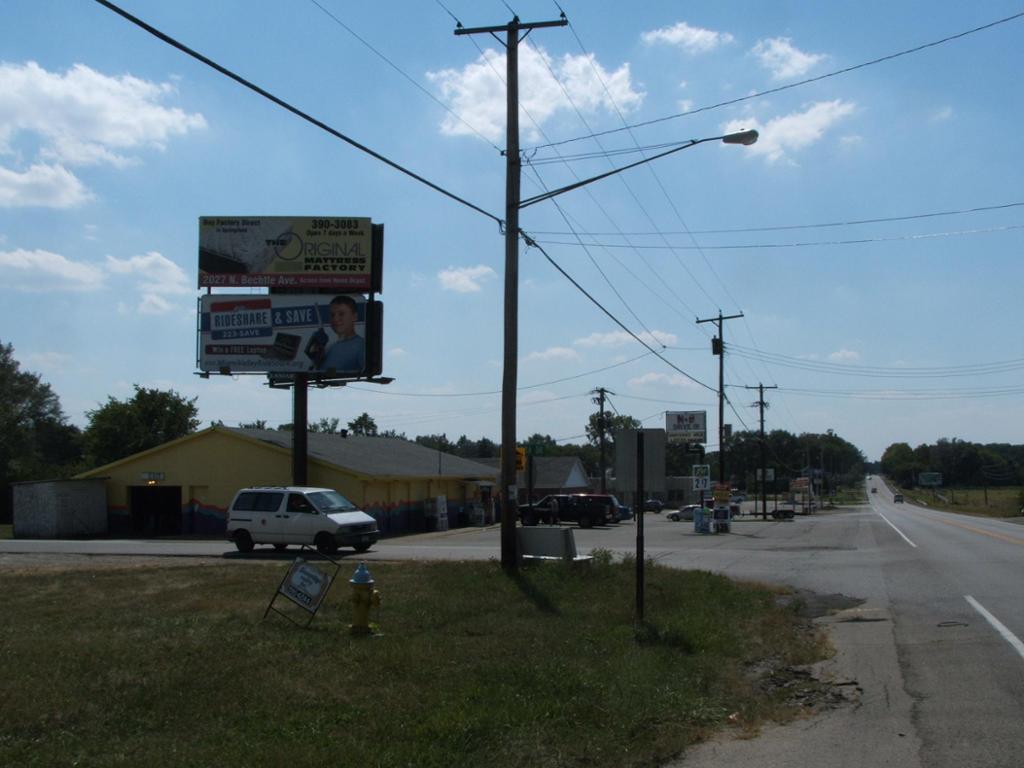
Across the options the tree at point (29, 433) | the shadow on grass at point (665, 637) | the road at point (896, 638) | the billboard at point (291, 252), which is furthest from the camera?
the tree at point (29, 433)

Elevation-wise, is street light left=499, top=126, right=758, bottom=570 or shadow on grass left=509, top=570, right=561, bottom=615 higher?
street light left=499, top=126, right=758, bottom=570

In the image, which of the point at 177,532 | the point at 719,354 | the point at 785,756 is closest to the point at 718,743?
the point at 785,756

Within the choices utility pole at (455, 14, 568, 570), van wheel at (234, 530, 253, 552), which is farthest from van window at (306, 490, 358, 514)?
utility pole at (455, 14, 568, 570)

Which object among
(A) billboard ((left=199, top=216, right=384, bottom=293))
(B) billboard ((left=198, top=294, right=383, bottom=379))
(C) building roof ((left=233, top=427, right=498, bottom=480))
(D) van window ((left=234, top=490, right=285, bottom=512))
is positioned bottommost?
(D) van window ((left=234, top=490, right=285, bottom=512))

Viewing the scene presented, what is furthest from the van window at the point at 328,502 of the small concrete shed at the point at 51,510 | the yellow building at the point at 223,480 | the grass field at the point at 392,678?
the small concrete shed at the point at 51,510

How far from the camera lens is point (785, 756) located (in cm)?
721

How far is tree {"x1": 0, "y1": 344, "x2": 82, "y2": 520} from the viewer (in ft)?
204

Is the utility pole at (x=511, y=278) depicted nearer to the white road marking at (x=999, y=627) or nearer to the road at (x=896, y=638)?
the road at (x=896, y=638)

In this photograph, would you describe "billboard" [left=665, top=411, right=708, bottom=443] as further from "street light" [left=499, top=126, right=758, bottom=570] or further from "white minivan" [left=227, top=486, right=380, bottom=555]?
"street light" [left=499, top=126, right=758, bottom=570]

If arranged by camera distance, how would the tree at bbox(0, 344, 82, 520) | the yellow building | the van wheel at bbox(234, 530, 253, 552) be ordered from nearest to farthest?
the van wheel at bbox(234, 530, 253, 552)
the yellow building
the tree at bbox(0, 344, 82, 520)

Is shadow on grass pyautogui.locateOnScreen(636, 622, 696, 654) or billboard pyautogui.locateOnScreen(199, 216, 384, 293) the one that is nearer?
shadow on grass pyautogui.locateOnScreen(636, 622, 696, 654)

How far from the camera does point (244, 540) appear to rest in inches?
1077

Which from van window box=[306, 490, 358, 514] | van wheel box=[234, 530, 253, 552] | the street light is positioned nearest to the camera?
the street light

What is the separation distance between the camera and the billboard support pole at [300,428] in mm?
37688
